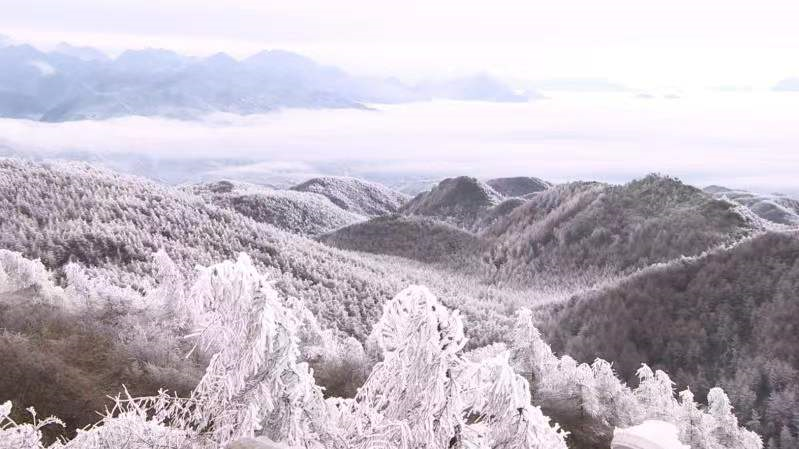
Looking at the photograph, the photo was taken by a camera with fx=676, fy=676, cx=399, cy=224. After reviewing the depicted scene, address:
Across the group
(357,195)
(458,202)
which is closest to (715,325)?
(458,202)

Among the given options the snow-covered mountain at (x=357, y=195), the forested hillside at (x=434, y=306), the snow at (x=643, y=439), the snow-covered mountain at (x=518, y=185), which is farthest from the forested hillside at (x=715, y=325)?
the snow-covered mountain at (x=518, y=185)

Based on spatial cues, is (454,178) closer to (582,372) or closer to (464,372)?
(582,372)

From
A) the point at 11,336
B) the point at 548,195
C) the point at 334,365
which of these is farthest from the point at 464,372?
the point at 548,195

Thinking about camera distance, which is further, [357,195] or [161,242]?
[357,195]

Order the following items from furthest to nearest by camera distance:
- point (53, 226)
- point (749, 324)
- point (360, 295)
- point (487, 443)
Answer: point (360, 295) < point (53, 226) < point (749, 324) < point (487, 443)

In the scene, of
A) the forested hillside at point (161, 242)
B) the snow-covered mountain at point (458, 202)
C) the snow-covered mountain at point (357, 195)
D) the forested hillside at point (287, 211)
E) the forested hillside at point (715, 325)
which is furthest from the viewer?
the snow-covered mountain at point (357, 195)

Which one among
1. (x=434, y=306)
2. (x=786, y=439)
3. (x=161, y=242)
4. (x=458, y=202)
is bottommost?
(x=458, y=202)

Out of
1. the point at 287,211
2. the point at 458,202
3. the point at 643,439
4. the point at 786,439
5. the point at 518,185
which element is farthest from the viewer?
the point at 518,185

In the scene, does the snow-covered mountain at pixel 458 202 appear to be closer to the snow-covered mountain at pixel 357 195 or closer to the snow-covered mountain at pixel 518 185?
the snow-covered mountain at pixel 357 195

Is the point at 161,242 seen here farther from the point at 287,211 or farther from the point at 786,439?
the point at 287,211

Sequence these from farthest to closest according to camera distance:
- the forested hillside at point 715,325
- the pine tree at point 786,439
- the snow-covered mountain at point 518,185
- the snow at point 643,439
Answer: the snow-covered mountain at point 518,185, the forested hillside at point 715,325, the pine tree at point 786,439, the snow at point 643,439

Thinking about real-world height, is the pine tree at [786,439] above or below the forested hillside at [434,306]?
below
